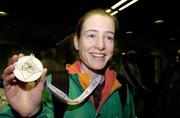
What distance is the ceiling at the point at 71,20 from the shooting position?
365 inches

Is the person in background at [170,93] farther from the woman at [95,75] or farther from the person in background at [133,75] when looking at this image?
the woman at [95,75]

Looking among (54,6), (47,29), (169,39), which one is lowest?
(169,39)

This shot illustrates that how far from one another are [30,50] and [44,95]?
11.0 meters

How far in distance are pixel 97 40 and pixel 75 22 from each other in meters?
10.8

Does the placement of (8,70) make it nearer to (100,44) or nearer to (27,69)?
(27,69)

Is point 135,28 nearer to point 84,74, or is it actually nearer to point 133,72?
point 133,72

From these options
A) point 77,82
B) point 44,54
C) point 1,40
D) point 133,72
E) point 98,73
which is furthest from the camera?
point 1,40

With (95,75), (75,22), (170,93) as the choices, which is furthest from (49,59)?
(75,22)

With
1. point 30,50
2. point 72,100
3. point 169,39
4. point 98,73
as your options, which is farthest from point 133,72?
point 169,39

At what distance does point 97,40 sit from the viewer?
197 cm

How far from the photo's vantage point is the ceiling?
9.27m

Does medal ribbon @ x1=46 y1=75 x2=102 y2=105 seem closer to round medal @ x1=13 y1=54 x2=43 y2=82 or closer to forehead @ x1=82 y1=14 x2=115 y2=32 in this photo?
round medal @ x1=13 y1=54 x2=43 y2=82

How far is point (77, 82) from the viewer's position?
1.94 metres

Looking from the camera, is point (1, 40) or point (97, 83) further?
point (1, 40)
